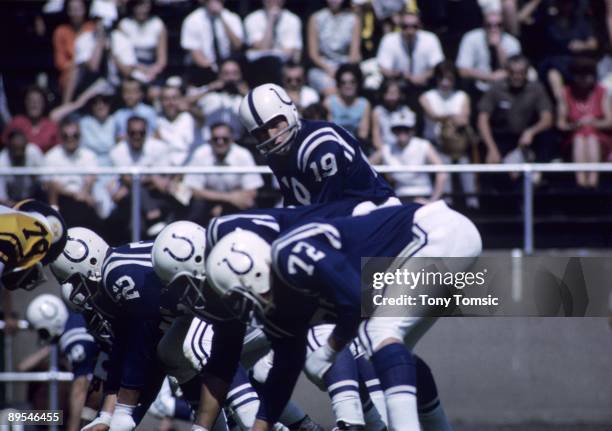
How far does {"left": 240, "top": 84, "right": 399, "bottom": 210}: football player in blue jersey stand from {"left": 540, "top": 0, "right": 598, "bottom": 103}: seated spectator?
469cm

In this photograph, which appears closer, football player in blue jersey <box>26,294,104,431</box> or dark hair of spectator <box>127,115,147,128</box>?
football player in blue jersey <box>26,294,104,431</box>

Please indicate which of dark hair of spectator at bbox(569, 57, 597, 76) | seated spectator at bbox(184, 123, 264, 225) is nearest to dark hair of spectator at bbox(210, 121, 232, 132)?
seated spectator at bbox(184, 123, 264, 225)

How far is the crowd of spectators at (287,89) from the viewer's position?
422 inches

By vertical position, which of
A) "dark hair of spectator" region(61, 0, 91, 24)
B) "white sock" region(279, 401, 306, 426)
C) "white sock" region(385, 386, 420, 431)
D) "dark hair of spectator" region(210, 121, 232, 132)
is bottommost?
"white sock" region(279, 401, 306, 426)

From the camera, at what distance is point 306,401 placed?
A: 11008 millimetres

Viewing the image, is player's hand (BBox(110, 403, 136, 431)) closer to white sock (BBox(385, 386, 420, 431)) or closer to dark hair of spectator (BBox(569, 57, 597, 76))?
white sock (BBox(385, 386, 420, 431))

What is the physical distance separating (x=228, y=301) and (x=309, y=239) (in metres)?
0.54

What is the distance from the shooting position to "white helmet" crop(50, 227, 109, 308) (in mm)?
8156

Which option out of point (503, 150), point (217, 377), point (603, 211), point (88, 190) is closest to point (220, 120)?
point (88, 190)

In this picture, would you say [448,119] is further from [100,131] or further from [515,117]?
[100,131]

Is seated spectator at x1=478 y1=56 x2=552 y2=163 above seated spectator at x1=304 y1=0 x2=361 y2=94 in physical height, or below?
below

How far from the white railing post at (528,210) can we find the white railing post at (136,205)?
3115mm

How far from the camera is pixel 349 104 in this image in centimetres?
1166

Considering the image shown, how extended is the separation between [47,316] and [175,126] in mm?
2268
